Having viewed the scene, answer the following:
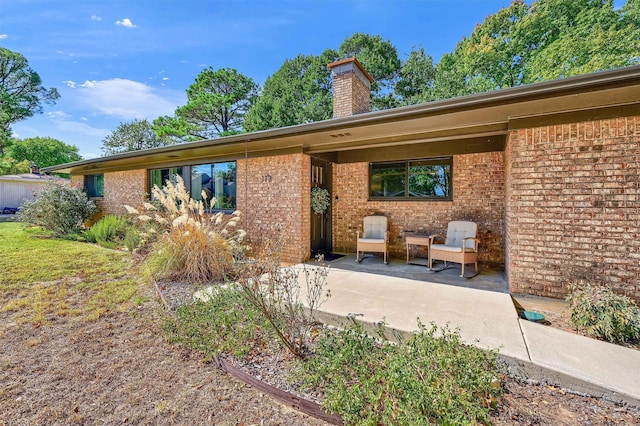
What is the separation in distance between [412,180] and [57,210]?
1124 cm

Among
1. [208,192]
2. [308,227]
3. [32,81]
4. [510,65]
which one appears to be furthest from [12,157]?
[510,65]

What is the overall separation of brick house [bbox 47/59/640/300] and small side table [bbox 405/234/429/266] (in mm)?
300

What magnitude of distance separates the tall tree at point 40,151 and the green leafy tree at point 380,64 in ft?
102

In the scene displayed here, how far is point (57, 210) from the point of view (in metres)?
9.49

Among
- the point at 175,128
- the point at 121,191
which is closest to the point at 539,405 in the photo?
the point at 121,191

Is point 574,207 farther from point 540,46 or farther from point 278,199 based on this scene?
point 540,46

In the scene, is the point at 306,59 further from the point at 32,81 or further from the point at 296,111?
the point at 32,81

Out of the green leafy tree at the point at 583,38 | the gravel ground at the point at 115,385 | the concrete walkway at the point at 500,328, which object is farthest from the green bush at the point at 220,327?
the green leafy tree at the point at 583,38

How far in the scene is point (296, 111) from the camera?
59.6 feet

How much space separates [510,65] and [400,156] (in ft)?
51.1

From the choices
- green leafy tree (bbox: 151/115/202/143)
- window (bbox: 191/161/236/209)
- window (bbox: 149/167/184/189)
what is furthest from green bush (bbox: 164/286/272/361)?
green leafy tree (bbox: 151/115/202/143)

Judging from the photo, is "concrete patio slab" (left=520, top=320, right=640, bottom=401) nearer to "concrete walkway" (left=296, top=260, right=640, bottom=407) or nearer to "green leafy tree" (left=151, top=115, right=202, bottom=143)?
"concrete walkway" (left=296, top=260, right=640, bottom=407)

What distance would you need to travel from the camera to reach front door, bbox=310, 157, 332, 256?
641cm

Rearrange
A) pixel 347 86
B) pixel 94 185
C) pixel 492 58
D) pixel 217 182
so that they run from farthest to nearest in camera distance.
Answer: pixel 492 58, pixel 94 185, pixel 217 182, pixel 347 86
